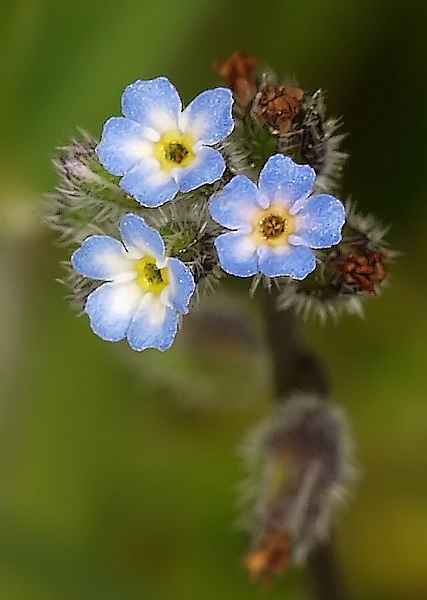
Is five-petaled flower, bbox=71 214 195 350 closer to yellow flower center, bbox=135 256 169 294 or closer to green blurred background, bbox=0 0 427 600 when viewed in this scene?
yellow flower center, bbox=135 256 169 294

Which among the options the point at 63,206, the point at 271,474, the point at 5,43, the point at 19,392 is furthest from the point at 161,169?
the point at 19,392

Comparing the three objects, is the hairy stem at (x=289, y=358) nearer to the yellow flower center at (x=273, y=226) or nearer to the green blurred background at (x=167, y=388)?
the yellow flower center at (x=273, y=226)

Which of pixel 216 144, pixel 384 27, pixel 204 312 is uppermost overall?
pixel 384 27

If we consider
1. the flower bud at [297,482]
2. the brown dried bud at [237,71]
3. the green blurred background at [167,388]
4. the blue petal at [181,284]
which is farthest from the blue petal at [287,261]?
the green blurred background at [167,388]

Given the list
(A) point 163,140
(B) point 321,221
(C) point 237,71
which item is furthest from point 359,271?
(C) point 237,71

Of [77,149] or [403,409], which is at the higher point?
[77,149]

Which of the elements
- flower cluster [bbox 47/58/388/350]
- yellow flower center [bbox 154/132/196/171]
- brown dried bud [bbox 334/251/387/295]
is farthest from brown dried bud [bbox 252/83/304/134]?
brown dried bud [bbox 334/251/387/295]

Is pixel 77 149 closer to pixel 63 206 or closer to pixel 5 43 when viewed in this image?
pixel 63 206
